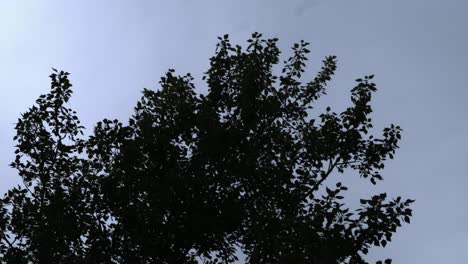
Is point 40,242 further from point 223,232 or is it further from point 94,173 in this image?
point 223,232

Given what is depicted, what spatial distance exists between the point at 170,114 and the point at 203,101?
178cm

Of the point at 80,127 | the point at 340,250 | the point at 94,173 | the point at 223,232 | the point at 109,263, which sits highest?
the point at 80,127

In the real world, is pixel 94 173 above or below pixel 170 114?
below

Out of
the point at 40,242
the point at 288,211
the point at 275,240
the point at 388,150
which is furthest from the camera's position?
the point at 388,150

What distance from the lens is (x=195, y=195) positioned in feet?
52.7

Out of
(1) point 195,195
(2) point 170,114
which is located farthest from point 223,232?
(2) point 170,114

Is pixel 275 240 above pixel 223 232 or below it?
below

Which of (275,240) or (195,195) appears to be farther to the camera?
(195,195)

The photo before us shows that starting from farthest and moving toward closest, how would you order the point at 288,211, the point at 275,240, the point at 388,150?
the point at 388,150 → the point at 288,211 → the point at 275,240

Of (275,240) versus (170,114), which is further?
(170,114)

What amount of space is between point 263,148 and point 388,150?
4.91m

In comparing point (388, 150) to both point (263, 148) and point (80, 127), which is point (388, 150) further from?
point (80, 127)

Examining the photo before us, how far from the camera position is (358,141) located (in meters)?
17.1

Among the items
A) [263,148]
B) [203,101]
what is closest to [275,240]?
[263,148]
